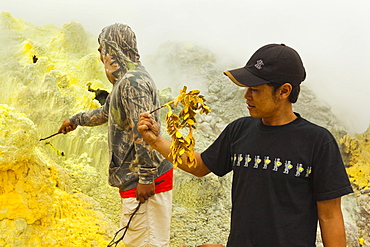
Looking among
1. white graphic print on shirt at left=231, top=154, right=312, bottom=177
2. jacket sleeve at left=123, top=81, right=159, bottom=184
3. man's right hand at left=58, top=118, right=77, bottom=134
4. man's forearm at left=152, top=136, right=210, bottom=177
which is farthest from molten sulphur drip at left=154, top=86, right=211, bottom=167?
man's right hand at left=58, top=118, right=77, bottom=134

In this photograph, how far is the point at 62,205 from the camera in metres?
2.74

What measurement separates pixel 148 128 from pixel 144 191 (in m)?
0.64

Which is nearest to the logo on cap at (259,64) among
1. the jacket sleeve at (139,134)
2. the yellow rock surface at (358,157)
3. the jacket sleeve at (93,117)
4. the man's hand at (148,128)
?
the man's hand at (148,128)

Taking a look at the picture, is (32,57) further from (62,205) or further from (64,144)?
(62,205)

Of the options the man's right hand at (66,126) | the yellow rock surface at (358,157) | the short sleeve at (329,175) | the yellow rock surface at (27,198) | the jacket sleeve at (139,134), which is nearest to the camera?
the short sleeve at (329,175)

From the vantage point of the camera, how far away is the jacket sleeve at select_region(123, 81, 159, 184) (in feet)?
6.47

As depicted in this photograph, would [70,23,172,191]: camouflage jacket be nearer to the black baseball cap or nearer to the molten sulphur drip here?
the molten sulphur drip

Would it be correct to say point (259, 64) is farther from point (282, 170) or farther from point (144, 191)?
point (144, 191)

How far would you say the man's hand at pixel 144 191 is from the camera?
1.98 m

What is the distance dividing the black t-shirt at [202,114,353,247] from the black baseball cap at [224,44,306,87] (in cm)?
16

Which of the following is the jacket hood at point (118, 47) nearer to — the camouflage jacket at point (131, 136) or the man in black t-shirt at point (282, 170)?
the camouflage jacket at point (131, 136)

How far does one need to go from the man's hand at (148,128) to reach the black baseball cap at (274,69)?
35 cm

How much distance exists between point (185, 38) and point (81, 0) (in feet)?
4.55

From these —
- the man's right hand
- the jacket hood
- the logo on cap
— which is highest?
the jacket hood
